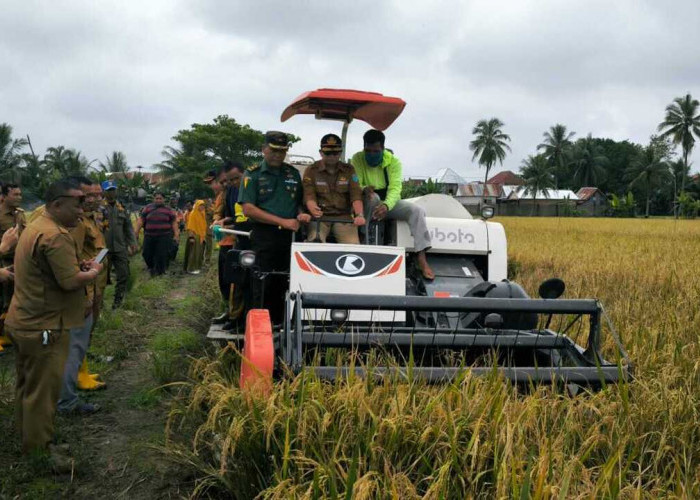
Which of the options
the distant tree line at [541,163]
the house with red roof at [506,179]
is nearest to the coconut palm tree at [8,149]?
the distant tree line at [541,163]

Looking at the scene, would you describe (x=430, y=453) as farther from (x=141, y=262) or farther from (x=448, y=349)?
(x=141, y=262)

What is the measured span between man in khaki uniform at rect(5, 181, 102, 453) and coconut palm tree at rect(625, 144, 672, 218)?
251 feet

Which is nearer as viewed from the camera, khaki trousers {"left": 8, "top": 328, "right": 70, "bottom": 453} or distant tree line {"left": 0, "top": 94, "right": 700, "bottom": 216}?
khaki trousers {"left": 8, "top": 328, "right": 70, "bottom": 453}

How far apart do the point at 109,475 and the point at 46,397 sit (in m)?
0.65

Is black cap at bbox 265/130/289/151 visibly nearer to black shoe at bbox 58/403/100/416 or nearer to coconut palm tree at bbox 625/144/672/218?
black shoe at bbox 58/403/100/416

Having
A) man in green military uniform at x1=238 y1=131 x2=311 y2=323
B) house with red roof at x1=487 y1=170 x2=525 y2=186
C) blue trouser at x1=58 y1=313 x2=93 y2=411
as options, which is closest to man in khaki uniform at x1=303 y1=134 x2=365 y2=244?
man in green military uniform at x1=238 y1=131 x2=311 y2=323

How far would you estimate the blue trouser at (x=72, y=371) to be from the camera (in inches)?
186

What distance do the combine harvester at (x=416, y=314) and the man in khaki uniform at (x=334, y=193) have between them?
52 centimetres

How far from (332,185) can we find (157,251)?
26.6 ft

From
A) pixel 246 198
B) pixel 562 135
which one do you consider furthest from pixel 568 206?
pixel 246 198

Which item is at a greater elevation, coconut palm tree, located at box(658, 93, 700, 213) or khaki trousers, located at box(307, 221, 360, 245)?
coconut palm tree, located at box(658, 93, 700, 213)

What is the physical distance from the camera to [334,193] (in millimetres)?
5609

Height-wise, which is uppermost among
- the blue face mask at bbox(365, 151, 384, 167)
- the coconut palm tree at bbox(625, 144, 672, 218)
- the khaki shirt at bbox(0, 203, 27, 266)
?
the coconut palm tree at bbox(625, 144, 672, 218)

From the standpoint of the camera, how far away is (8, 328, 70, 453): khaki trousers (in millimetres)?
3904
